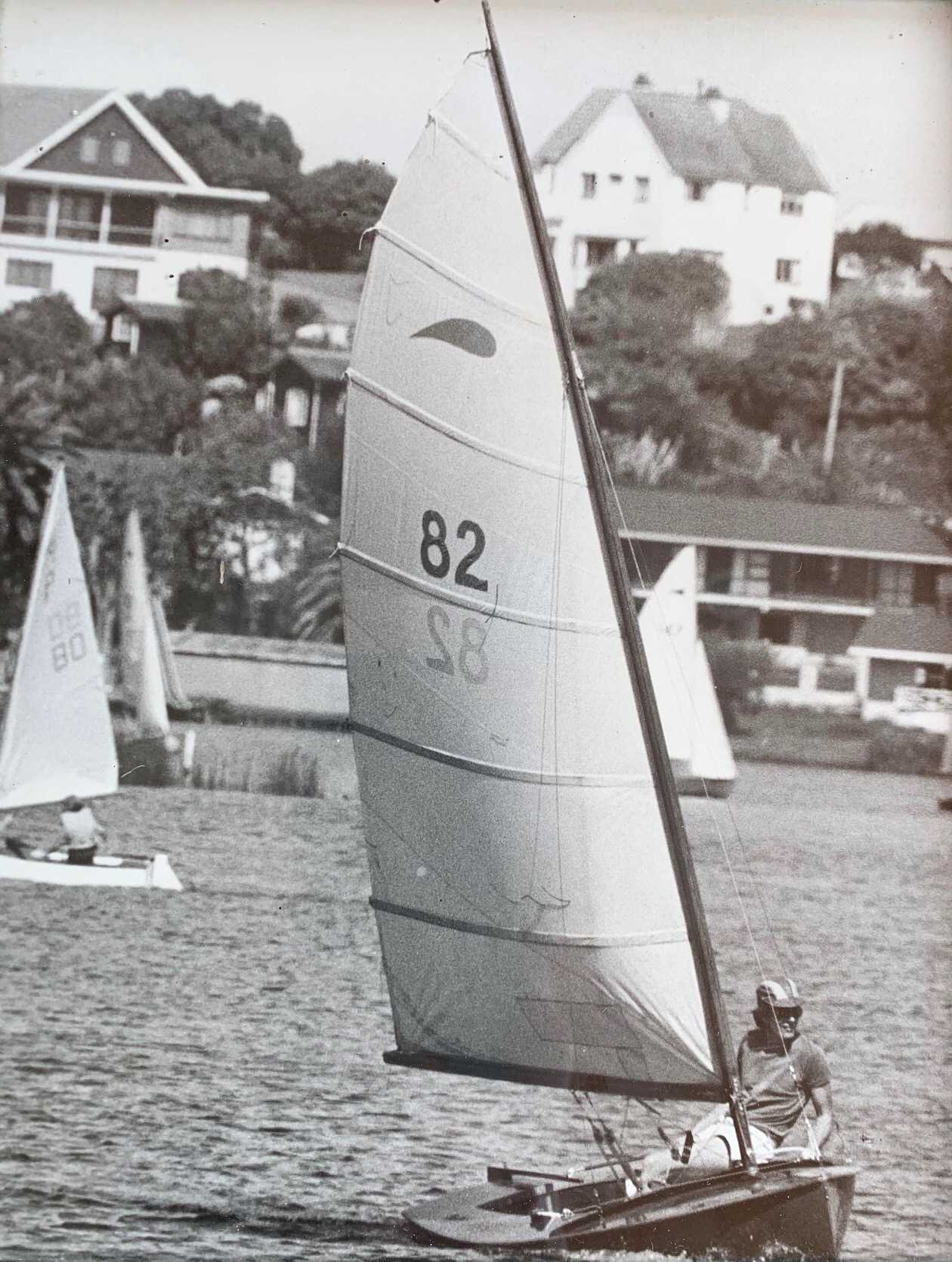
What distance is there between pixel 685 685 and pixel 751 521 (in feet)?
2.61

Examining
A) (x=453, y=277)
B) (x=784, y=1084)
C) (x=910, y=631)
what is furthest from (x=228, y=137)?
(x=784, y=1084)

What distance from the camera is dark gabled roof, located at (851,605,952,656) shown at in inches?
314

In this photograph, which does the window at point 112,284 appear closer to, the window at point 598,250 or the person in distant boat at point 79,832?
the window at point 598,250

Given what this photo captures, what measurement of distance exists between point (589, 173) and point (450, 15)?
1.03m

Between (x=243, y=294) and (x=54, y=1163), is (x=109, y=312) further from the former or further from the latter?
(x=54, y=1163)

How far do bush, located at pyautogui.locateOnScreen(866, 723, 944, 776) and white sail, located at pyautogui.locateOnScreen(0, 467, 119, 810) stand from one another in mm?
3397

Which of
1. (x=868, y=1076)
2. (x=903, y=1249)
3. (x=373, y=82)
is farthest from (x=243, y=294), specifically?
(x=903, y=1249)

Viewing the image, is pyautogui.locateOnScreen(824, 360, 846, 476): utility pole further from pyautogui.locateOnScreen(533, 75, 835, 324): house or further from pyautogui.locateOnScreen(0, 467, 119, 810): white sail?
pyautogui.locateOnScreen(0, 467, 119, 810): white sail

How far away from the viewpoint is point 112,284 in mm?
8281

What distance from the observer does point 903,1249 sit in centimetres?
574

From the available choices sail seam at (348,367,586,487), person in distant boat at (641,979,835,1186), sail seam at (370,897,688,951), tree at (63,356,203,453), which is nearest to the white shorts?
person in distant boat at (641,979,835,1186)

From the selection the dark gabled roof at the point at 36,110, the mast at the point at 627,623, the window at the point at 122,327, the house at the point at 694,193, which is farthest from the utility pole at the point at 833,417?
the mast at the point at 627,623

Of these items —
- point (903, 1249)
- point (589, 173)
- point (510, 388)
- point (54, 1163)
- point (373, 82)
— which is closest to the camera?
A: point (510, 388)

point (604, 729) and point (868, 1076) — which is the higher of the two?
point (604, 729)
